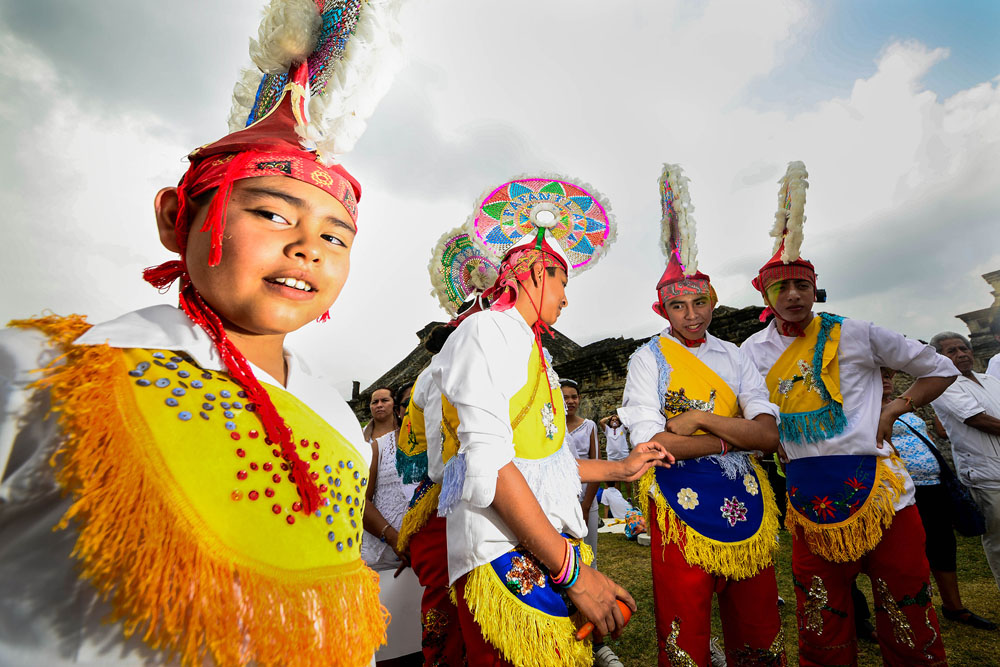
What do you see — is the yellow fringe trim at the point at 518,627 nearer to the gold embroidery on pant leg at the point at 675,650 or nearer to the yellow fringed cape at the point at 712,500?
the gold embroidery on pant leg at the point at 675,650

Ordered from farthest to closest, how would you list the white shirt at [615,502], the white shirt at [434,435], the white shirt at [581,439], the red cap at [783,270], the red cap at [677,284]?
1. the white shirt at [615,502]
2. the white shirt at [581,439]
3. the red cap at [783,270]
4. the red cap at [677,284]
5. the white shirt at [434,435]

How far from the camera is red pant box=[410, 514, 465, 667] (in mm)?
2219

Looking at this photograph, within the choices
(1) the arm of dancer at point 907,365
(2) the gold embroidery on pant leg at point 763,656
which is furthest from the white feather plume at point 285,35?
(1) the arm of dancer at point 907,365

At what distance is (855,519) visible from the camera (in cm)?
268

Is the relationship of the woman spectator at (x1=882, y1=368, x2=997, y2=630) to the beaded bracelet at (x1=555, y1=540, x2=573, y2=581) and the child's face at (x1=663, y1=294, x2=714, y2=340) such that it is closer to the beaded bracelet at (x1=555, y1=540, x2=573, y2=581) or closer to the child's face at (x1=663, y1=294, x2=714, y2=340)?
the child's face at (x1=663, y1=294, x2=714, y2=340)

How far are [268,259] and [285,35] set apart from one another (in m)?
0.70

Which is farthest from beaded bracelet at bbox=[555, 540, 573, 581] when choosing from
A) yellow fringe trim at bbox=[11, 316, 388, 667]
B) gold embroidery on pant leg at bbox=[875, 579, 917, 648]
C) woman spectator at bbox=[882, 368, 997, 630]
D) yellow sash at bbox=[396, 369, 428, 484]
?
woman spectator at bbox=[882, 368, 997, 630]

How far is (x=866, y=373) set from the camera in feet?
9.75

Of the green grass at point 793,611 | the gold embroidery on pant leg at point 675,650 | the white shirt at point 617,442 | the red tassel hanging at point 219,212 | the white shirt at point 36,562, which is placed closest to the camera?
the white shirt at point 36,562

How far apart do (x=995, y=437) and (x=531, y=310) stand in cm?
498

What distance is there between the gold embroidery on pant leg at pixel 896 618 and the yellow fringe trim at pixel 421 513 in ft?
8.87

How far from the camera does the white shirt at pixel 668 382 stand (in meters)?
2.56

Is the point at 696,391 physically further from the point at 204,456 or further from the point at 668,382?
the point at 204,456

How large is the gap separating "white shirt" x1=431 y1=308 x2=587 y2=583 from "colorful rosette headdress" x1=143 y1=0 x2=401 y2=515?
0.62m
